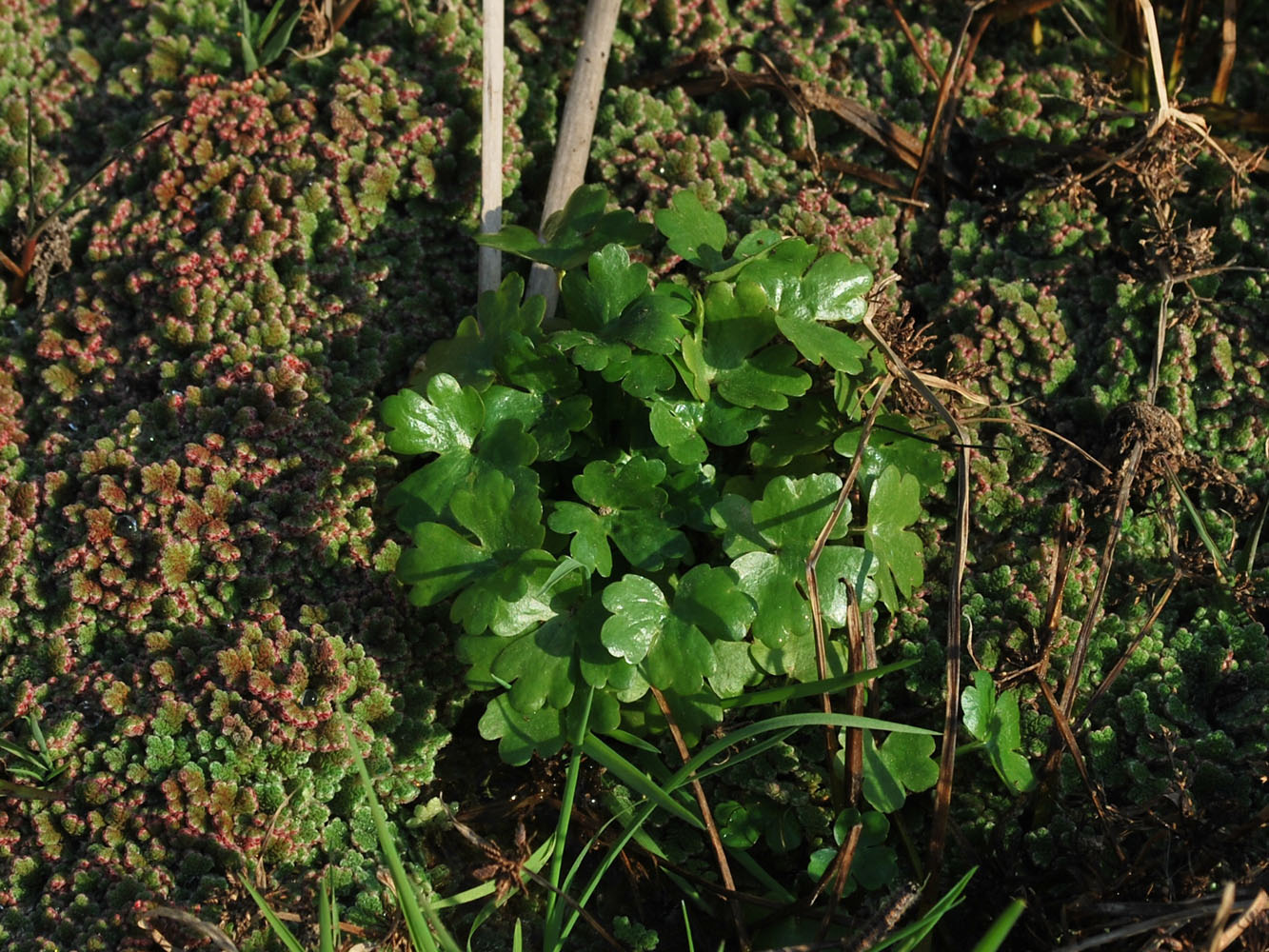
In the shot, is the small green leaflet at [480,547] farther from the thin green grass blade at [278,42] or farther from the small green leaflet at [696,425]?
the thin green grass blade at [278,42]

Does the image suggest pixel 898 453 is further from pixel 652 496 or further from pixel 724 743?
pixel 724 743

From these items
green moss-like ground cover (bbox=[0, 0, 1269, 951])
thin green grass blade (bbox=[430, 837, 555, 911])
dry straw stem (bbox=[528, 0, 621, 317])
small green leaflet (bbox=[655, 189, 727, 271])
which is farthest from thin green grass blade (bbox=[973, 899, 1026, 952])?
dry straw stem (bbox=[528, 0, 621, 317])

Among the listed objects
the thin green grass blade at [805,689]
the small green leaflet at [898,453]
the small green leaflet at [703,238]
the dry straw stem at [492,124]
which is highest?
the dry straw stem at [492,124]

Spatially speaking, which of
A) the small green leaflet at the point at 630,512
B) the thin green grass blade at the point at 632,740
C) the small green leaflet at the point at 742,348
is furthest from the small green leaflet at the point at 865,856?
the small green leaflet at the point at 742,348

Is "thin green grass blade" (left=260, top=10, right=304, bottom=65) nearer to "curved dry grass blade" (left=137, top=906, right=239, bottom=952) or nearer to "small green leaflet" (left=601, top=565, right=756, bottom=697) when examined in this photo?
"small green leaflet" (left=601, top=565, right=756, bottom=697)

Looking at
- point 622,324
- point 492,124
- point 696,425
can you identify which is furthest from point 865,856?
point 492,124

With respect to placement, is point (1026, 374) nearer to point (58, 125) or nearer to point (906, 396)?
point (906, 396)
